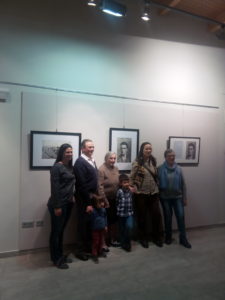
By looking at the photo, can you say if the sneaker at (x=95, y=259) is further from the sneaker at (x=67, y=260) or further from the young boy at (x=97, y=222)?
the sneaker at (x=67, y=260)

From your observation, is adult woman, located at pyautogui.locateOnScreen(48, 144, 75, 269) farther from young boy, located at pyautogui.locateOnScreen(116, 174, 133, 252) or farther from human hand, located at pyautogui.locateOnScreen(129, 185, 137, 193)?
human hand, located at pyautogui.locateOnScreen(129, 185, 137, 193)

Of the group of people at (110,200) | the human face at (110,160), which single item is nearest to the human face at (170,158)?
the group of people at (110,200)

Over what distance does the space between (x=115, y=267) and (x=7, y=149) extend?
2085mm

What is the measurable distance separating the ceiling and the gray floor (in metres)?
3.73

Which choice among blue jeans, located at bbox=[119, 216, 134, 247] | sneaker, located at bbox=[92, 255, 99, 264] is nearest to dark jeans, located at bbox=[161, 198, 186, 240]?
blue jeans, located at bbox=[119, 216, 134, 247]

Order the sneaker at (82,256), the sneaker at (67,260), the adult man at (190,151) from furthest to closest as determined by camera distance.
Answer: the adult man at (190,151) < the sneaker at (82,256) < the sneaker at (67,260)

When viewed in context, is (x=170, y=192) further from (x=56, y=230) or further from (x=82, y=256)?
(x=56, y=230)

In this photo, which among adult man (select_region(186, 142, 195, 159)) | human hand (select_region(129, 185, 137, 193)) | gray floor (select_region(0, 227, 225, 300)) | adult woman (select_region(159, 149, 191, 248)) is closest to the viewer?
gray floor (select_region(0, 227, 225, 300))

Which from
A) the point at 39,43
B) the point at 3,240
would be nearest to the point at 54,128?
the point at 39,43

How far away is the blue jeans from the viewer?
376cm

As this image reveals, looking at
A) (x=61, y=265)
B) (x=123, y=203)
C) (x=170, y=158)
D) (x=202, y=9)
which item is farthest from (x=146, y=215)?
(x=202, y=9)

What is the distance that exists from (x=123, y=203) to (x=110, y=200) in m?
0.21

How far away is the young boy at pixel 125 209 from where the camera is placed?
3.74m

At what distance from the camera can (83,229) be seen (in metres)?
3.53
